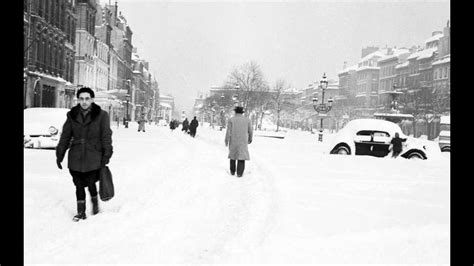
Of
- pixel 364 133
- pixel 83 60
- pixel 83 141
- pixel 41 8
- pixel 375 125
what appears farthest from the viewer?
pixel 41 8

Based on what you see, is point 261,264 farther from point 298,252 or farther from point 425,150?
point 425,150

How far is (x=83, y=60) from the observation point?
1020 cm

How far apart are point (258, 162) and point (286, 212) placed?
7150mm

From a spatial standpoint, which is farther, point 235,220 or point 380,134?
point 380,134

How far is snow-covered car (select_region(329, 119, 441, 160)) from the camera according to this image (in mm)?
14617

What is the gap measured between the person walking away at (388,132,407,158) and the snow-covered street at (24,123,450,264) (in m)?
5.53

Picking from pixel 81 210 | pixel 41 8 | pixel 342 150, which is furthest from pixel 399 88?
pixel 81 210

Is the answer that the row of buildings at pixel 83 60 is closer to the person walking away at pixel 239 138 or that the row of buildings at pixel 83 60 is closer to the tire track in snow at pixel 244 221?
the person walking away at pixel 239 138

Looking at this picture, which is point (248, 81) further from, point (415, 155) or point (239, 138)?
point (239, 138)

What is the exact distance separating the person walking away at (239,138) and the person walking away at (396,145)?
6.67 meters

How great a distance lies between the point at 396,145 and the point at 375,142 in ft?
2.50

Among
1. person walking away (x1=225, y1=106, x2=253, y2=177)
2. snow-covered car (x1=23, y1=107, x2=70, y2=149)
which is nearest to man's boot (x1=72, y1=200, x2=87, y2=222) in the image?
snow-covered car (x1=23, y1=107, x2=70, y2=149)

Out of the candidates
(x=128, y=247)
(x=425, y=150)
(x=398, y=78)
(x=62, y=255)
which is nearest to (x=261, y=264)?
(x=128, y=247)

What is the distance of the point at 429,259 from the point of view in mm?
3781
